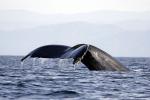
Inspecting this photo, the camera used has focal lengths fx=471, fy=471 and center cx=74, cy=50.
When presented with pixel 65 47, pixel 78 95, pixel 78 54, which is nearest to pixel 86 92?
pixel 78 95

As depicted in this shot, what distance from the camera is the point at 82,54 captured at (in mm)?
11344

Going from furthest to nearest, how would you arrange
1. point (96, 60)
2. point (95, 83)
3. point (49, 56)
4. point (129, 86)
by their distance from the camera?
1. point (95, 83)
2. point (129, 86)
3. point (96, 60)
4. point (49, 56)

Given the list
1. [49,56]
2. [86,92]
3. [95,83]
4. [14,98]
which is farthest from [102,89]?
[49,56]

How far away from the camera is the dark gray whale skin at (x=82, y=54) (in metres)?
11.6

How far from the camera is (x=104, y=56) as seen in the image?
13.2 meters

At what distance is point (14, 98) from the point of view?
13836mm

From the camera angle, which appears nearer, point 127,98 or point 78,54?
point 78,54

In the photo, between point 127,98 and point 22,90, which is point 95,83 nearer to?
point 22,90

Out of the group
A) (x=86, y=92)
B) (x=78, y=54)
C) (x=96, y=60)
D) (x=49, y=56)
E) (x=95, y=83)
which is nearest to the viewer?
(x=78, y=54)

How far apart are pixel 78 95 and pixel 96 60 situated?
6.40 ft

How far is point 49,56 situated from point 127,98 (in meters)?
3.02

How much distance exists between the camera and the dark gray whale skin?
38.0 ft

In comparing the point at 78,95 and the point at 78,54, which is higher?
the point at 78,54

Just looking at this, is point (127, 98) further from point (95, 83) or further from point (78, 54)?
point (95, 83)
